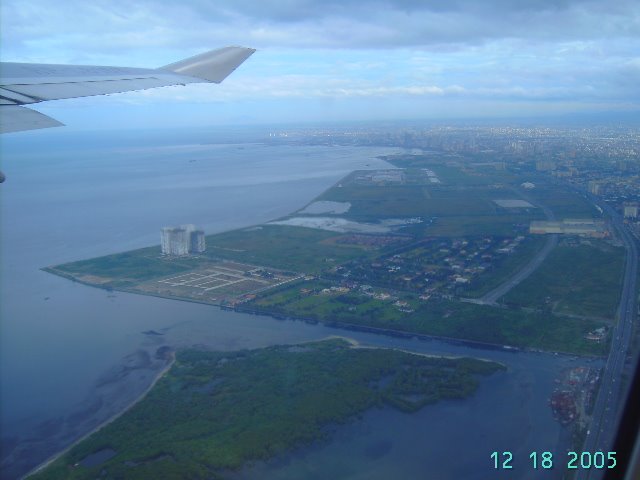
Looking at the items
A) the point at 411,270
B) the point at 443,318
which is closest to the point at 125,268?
the point at 411,270

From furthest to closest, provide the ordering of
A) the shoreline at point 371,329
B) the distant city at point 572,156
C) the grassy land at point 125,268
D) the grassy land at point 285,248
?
1. the distant city at point 572,156
2. the grassy land at point 285,248
3. the grassy land at point 125,268
4. the shoreline at point 371,329

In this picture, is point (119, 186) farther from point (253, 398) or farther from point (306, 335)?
point (253, 398)

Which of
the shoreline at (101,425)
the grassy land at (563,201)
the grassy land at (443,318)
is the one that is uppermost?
the grassy land at (563,201)

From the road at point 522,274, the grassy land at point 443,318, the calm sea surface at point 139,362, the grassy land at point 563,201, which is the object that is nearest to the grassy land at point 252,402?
the calm sea surface at point 139,362

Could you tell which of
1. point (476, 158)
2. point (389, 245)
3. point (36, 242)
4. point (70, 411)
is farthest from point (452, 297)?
point (476, 158)
